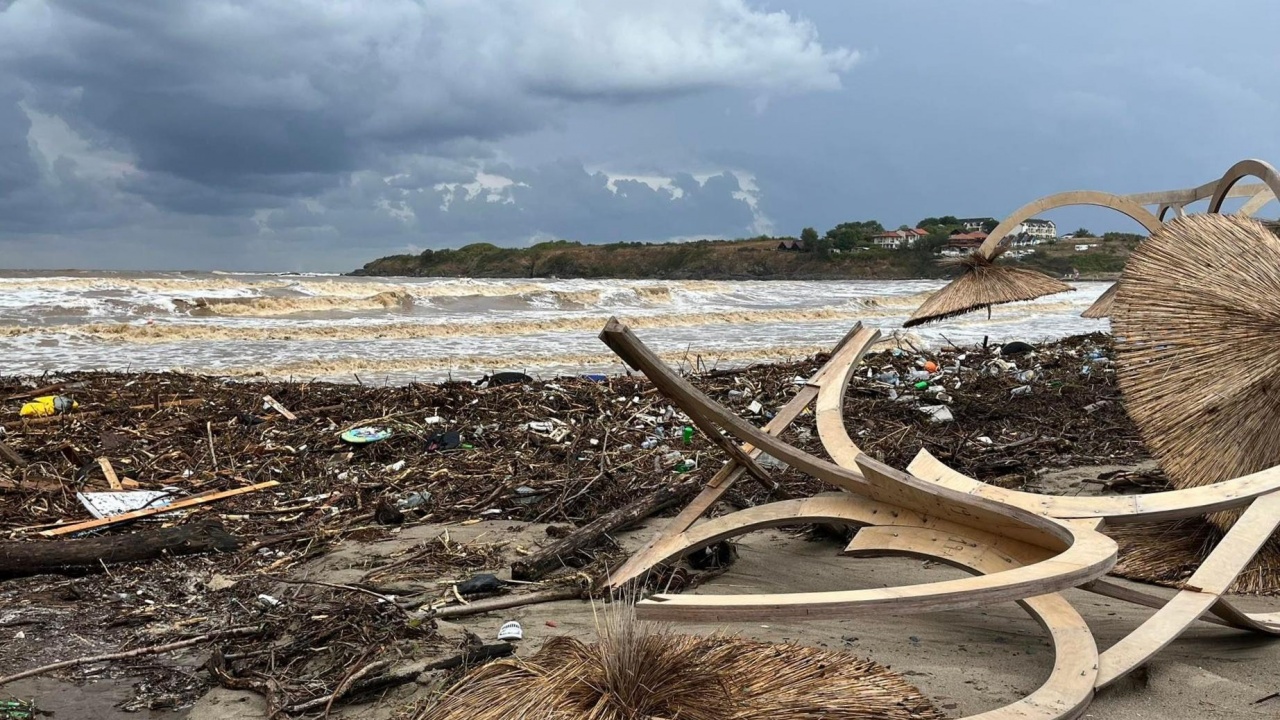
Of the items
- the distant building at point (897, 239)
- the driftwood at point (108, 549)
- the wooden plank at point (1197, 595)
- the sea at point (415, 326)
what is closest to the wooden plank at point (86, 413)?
the driftwood at point (108, 549)

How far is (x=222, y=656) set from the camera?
3164 mm

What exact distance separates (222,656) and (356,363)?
11.3 m

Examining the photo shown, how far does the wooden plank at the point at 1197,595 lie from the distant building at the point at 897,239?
2480 inches

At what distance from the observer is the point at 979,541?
2.88 m

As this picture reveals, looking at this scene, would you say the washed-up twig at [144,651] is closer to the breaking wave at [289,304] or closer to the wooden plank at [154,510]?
the wooden plank at [154,510]

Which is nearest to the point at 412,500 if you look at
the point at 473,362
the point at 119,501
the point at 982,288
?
the point at 119,501

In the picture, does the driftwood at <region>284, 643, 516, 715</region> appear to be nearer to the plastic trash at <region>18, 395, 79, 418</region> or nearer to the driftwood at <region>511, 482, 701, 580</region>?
the driftwood at <region>511, 482, 701, 580</region>

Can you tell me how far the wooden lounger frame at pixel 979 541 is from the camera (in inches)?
83.4

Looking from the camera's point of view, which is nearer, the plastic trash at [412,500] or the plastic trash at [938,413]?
the plastic trash at [412,500]

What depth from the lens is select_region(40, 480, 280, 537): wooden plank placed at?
4770 mm

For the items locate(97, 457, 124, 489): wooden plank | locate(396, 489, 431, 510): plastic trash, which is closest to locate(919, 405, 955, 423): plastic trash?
locate(396, 489, 431, 510): plastic trash

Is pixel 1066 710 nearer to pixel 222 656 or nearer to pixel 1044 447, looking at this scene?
pixel 222 656

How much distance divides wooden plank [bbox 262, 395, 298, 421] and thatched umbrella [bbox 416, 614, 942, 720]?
16.6ft

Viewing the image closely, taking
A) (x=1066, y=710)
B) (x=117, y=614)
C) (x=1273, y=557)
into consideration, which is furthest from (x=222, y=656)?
(x=1273, y=557)
